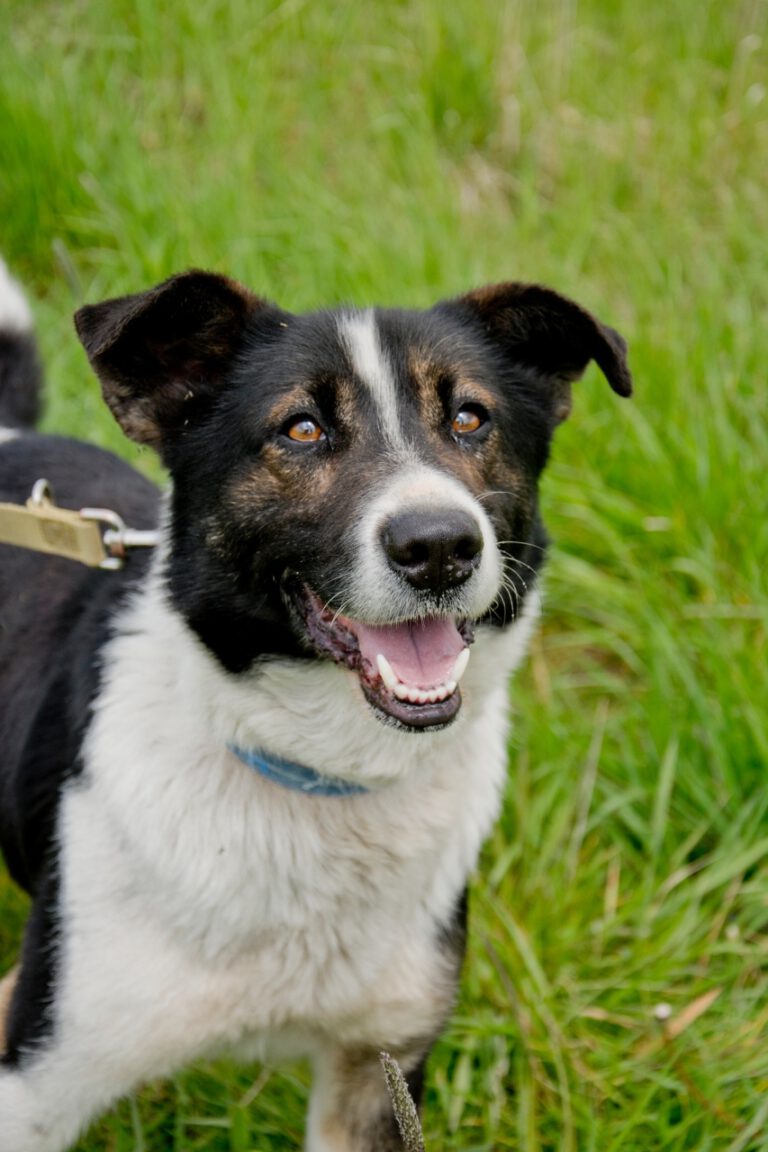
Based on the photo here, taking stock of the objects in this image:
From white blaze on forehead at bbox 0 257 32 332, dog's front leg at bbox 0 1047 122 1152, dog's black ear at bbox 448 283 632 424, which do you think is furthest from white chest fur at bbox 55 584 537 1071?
white blaze on forehead at bbox 0 257 32 332

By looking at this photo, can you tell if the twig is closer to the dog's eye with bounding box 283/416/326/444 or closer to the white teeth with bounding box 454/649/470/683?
the white teeth with bounding box 454/649/470/683

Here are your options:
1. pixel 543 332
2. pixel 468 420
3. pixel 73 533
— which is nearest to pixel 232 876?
pixel 73 533

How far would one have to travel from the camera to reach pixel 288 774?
2.55 m

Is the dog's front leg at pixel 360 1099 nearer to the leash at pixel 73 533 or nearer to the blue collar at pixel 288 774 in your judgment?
the blue collar at pixel 288 774

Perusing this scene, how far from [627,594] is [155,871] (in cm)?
198

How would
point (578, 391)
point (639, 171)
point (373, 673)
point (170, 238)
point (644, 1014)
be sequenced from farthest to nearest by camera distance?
point (639, 171), point (170, 238), point (578, 391), point (644, 1014), point (373, 673)

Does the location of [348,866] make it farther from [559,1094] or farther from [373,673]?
[559,1094]

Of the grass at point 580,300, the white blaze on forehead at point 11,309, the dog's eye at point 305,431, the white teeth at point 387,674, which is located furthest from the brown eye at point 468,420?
the white blaze on forehead at point 11,309

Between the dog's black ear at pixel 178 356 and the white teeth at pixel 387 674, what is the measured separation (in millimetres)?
651

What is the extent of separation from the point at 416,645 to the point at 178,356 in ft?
2.53

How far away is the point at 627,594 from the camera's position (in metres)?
4.01

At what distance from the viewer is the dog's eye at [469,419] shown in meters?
2.57

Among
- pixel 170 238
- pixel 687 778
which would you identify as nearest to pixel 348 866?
pixel 687 778

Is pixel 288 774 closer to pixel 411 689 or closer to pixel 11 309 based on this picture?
pixel 411 689
